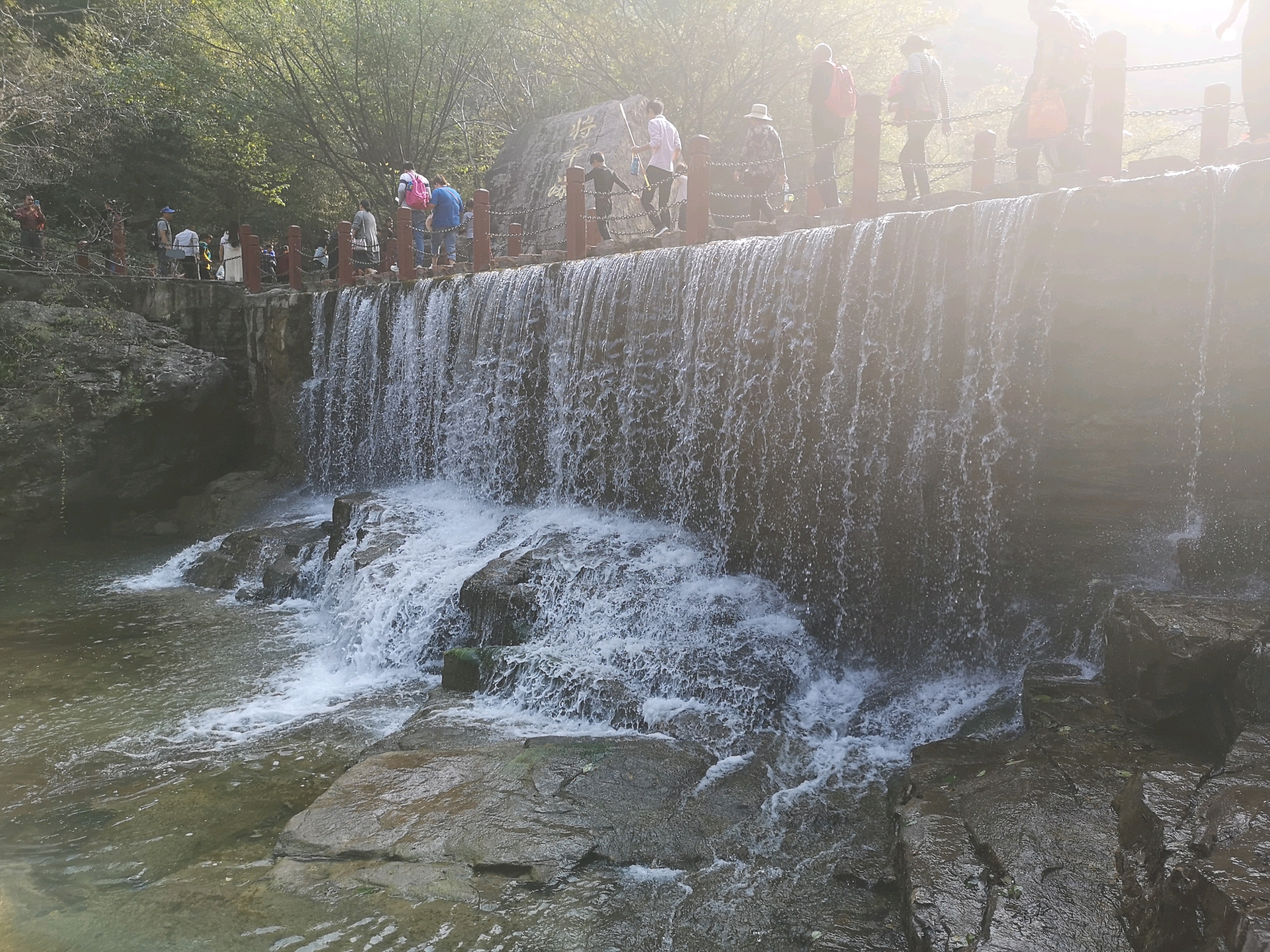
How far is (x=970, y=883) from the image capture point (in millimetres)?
3680

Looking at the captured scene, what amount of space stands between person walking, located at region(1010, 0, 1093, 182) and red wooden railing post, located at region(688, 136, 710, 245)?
281cm

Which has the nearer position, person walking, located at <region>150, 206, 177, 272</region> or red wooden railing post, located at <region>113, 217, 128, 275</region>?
red wooden railing post, located at <region>113, 217, 128, 275</region>

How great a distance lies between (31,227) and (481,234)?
847cm

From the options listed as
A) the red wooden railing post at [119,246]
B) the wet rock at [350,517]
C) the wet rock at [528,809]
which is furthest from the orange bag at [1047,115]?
the red wooden railing post at [119,246]

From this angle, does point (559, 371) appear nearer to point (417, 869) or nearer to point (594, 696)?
point (594, 696)

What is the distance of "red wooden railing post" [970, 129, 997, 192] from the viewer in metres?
7.15

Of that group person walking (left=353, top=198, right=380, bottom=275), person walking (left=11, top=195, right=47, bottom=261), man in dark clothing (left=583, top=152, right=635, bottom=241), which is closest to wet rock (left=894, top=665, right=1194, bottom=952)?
man in dark clothing (left=583, top=152, right=635, bottom=241)

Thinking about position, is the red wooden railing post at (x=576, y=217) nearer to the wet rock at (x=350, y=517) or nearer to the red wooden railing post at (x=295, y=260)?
the wet rock at (x=350, y=517)

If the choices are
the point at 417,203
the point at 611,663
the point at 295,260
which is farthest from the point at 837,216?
the point at 295,260

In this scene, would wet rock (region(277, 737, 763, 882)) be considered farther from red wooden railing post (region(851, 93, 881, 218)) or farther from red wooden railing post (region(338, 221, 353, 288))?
red wooden railing post (region(338, 221, 353, 288))

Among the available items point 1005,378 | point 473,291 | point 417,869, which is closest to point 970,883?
point 417,869

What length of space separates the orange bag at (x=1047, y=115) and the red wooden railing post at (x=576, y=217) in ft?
15.5

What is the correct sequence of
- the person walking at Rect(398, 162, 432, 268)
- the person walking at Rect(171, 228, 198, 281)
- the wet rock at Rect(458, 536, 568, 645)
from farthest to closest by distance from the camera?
the person walking at Rect(171, 228, 198, 281), the person walking at Rect(398, 162, 432, 268), the wet rock at Rect(458, 536, 568, 645)

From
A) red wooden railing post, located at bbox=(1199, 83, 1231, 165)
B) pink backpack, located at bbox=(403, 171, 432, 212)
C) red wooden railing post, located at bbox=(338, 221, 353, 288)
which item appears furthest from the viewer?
red wooden railing post, located at bbox=(338, 221, 353, 288)
